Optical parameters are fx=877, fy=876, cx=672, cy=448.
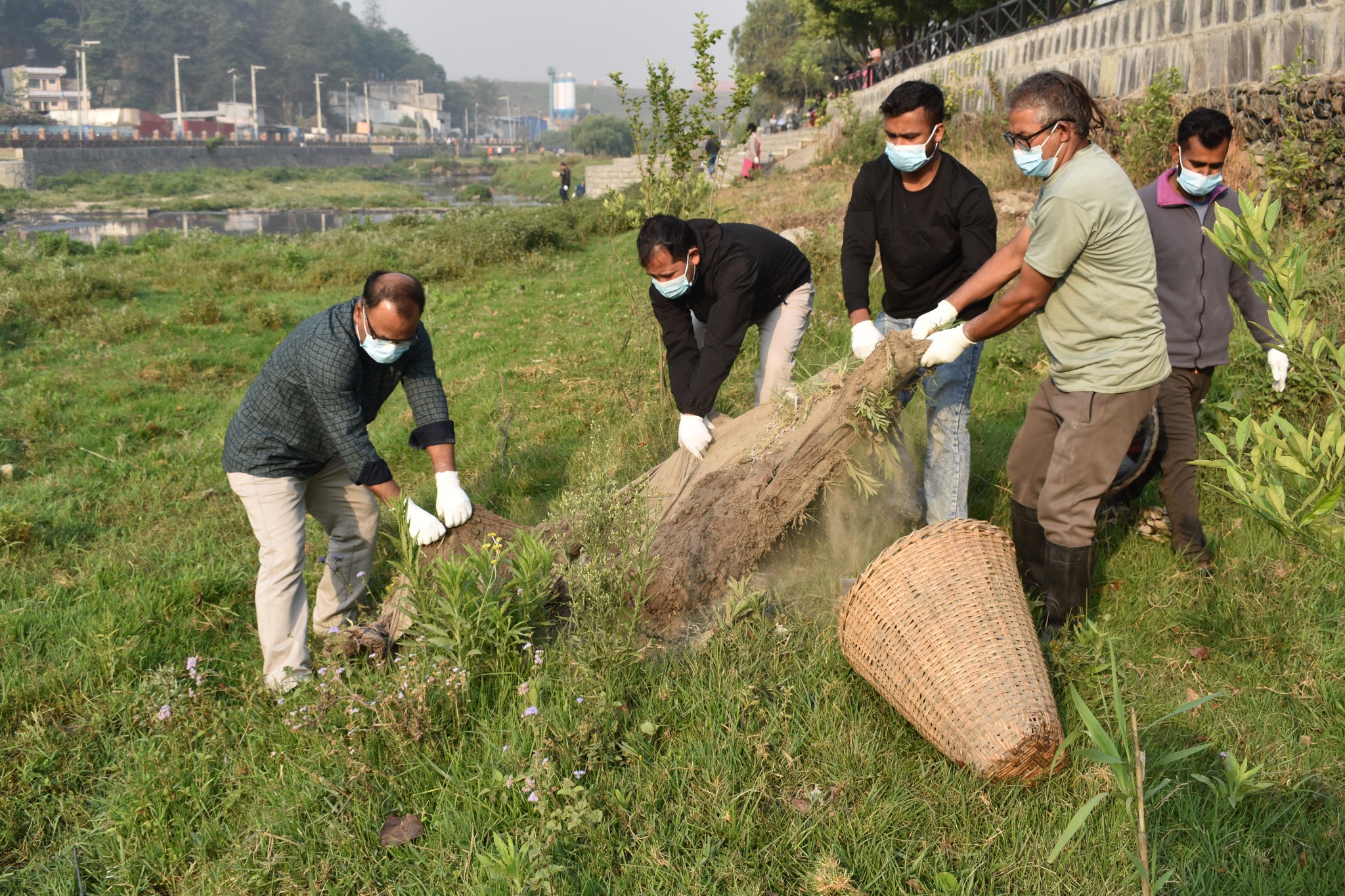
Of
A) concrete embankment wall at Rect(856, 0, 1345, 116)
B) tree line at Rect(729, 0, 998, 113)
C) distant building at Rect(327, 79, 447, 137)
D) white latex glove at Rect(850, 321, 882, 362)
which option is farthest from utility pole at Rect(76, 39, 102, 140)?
white latex glove at Rect(850, 321, 882, 362)

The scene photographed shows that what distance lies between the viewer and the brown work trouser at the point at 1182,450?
4043 mm

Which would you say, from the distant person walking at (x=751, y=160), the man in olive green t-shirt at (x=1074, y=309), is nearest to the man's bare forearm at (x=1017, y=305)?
the man in olive green t-shirt at (x=1074, y=309)

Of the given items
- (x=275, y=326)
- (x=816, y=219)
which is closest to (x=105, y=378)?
(x=275, y=326)

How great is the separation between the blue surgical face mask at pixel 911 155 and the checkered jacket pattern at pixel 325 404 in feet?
7.31

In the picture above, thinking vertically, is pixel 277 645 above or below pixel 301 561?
below

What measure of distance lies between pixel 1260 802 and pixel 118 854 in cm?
355

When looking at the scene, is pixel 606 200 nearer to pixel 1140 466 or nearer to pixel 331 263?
pixel 1140 466

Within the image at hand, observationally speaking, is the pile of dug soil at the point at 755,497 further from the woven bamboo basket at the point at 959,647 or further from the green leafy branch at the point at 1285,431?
the green leafy branch at the point at 1285,431

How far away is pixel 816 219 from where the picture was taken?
40.0 feet

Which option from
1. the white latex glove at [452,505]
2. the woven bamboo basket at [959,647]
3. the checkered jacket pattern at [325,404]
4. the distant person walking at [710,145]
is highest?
the distant person walking at [710,145]

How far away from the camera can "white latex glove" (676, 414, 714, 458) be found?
4.19 m

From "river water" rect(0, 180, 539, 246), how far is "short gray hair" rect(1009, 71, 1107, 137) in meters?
29.2

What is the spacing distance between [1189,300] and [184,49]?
14515cm

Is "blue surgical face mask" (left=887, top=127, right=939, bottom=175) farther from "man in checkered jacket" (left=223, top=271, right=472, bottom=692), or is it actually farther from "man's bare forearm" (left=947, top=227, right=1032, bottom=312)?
"man in checkered jacket" (left=223, top=271, right=472, bottom=692)
